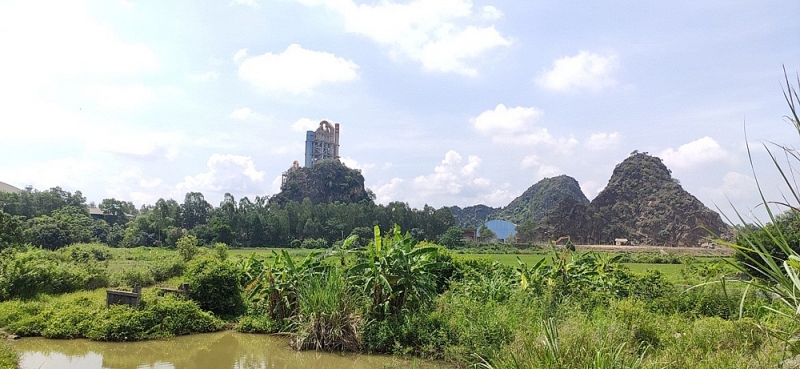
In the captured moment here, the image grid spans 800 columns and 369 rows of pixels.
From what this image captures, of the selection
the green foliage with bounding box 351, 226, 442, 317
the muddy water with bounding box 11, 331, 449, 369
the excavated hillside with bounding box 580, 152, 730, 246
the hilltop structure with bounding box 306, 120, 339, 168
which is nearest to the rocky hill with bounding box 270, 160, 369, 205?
the hilltop structure with bounding box 306, 120, 339, 168

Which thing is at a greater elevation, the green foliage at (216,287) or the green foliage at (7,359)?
the green foliage at (216,287)

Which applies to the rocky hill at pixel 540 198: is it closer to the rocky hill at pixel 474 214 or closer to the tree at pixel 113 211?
the rocky hill at pixel 474 214

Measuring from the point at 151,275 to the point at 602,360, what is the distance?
15.4 metres

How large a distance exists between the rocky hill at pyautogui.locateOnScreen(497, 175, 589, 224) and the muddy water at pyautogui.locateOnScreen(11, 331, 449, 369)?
313ft

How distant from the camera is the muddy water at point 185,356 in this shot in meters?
7.05

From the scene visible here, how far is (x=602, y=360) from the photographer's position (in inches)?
113

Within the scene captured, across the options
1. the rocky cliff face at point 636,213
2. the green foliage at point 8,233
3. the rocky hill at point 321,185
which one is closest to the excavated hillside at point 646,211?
the rocky cliff face at point 636,213

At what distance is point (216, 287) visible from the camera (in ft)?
33.6

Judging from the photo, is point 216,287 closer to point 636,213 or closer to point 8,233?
point 8,233

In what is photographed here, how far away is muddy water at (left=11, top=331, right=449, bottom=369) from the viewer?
23.1ft

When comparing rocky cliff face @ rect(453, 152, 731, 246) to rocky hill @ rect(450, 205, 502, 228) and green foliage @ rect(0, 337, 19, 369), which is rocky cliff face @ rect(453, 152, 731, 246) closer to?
rocky hill @ rect(450, 205, 502, 228)

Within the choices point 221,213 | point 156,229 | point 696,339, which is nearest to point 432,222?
point 221,213

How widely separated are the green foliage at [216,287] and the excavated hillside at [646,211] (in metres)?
64.3

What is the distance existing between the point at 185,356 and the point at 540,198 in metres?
105
